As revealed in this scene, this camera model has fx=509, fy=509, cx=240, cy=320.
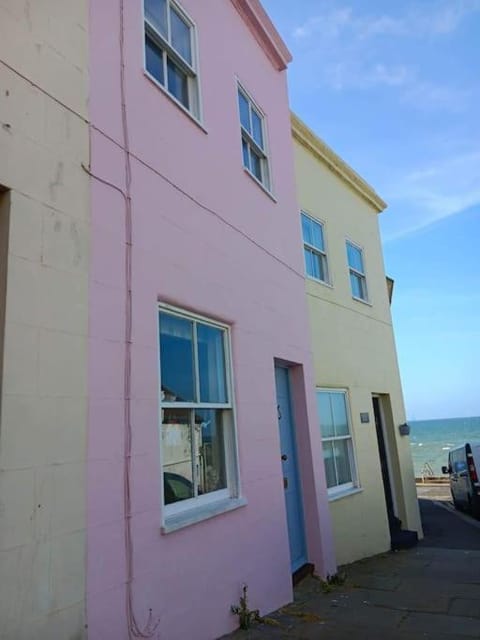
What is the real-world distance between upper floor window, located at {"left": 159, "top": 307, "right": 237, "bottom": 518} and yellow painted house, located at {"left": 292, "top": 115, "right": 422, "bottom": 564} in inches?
127

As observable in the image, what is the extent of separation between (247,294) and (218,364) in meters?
1.01

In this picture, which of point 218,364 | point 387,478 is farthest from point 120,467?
point 387,478

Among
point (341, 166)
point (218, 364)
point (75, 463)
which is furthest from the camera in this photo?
point (341, 166)

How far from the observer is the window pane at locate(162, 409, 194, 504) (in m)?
4.08

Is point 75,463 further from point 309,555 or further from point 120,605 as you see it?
point 309,555

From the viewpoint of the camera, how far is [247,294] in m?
5.72

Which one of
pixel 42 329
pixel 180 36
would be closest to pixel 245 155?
pixel 180 36

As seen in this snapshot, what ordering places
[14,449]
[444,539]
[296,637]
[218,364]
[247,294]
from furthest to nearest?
[444,539]
[247,294]
[218,364]
[296,637]
[14,449]

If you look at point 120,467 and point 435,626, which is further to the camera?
point 435,626

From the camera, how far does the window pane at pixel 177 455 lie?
4.08 meters

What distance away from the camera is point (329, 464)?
812 centimetres

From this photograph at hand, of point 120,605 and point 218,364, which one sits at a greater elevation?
point 218,364

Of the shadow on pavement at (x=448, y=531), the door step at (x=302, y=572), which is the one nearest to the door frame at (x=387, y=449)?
the shadow on pavement at (x=448, y=531)

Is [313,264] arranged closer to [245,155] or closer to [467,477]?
[245,155]
